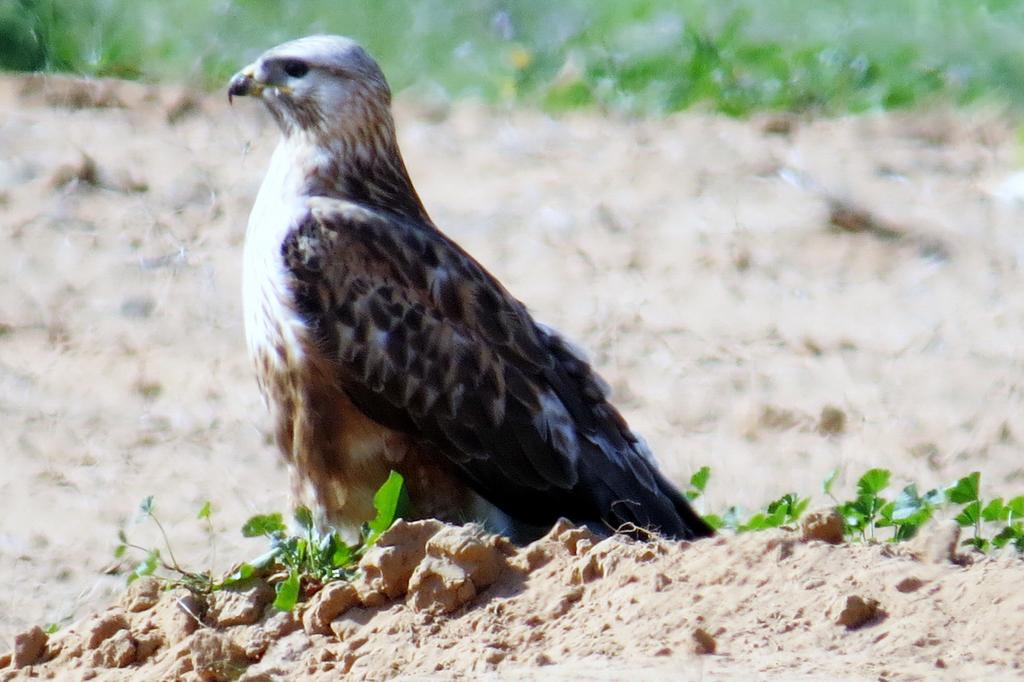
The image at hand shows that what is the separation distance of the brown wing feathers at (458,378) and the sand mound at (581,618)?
99 centimetres

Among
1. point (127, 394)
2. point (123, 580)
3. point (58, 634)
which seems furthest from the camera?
point (127, 394)

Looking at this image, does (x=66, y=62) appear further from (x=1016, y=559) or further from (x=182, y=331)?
(x=1016, y=559)

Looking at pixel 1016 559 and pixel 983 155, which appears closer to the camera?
pixel 1016 559

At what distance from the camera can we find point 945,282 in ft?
30.9

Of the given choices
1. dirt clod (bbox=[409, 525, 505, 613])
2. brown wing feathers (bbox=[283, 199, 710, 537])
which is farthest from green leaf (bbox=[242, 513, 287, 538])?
dirt clod (bbox=[409, 525, 505, 613])

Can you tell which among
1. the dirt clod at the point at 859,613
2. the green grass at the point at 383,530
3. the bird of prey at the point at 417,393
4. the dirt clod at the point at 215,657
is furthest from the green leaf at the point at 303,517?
the dirt clod at the point at 859,613

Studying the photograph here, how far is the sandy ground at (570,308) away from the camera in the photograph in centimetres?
714

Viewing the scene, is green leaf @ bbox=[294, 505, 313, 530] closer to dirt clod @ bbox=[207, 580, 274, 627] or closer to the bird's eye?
dirt clod @ bbox=[207, 580, 274, 627]

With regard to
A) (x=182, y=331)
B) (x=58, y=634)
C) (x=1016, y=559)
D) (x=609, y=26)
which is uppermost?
(x=609, y=26)

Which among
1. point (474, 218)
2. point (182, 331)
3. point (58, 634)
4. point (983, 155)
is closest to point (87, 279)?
point (182, 331)

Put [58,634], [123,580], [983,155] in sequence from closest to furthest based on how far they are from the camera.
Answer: [58,634], [123,580], [983,155]

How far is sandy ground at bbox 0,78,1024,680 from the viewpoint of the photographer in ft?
23.4

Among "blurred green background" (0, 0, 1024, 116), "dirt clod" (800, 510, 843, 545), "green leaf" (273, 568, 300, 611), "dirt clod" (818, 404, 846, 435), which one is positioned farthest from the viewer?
"blurred green background" (0, 0, 1024, 116)

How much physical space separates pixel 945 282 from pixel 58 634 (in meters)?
5.32
